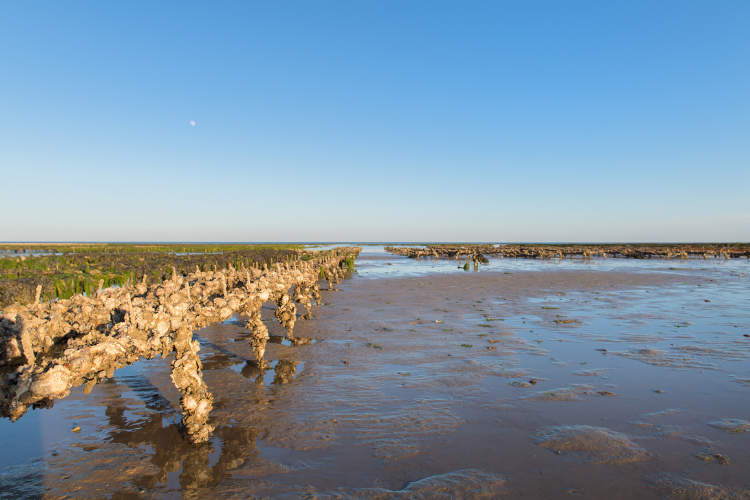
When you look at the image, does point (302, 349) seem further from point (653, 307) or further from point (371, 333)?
point (653, 307)

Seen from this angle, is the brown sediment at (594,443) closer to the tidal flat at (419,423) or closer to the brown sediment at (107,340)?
the tidal flat at (419,423)

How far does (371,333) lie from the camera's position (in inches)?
692

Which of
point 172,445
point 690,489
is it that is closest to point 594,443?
point 690,489

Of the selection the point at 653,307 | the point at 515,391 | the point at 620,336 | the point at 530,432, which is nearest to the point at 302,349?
the point at 515,391

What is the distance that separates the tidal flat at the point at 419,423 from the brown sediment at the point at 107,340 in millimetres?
1418

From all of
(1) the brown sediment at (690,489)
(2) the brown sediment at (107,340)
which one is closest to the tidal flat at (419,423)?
(1) the brown sediment at (690,489)

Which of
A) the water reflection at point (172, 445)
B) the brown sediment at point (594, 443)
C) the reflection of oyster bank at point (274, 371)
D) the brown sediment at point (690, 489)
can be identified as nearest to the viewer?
the brown sediment at point (690, 489)

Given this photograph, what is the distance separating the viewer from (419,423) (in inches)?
343

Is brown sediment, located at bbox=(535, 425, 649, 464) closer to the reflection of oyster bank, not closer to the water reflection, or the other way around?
the water reflection

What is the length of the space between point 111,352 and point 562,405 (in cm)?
1023

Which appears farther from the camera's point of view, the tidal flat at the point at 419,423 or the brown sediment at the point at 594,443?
the brown sediment at the point at 594,443

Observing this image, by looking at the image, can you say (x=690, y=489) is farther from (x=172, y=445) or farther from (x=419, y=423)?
(x=172, y=445)

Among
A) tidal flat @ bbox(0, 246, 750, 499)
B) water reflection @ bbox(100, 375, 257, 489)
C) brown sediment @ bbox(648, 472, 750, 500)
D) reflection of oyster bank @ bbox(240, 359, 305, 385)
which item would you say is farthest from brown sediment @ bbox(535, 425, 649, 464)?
reflection of oyster bank @ bbox(240, 359, 305, 385)

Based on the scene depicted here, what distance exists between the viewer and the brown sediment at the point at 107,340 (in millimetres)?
5535
